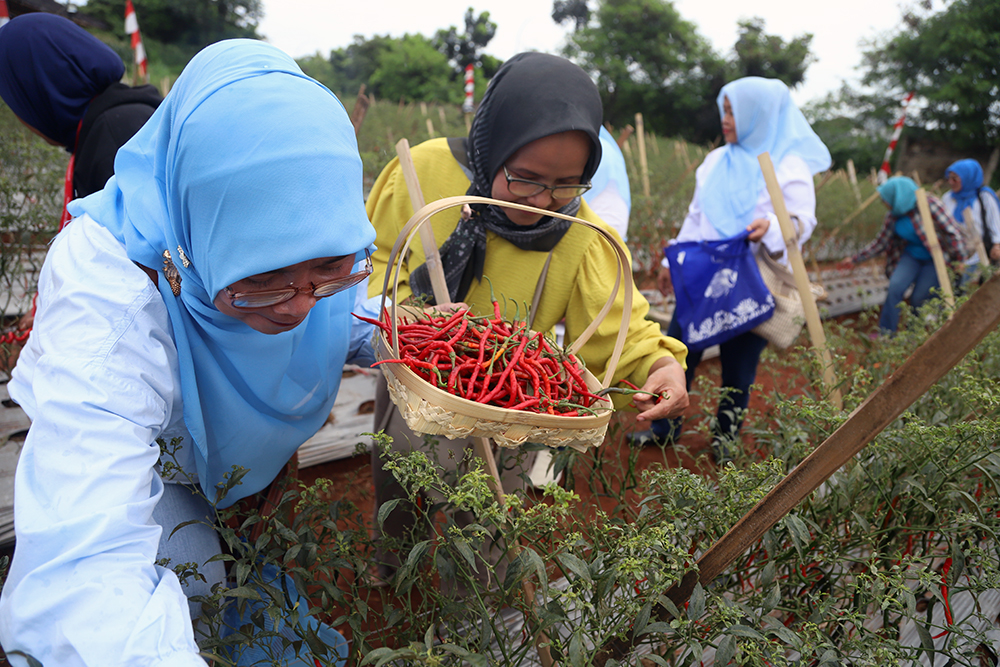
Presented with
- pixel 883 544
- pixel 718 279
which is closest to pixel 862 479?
pixel 883 544

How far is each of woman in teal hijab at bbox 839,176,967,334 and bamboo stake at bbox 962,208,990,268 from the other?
1.49 ft

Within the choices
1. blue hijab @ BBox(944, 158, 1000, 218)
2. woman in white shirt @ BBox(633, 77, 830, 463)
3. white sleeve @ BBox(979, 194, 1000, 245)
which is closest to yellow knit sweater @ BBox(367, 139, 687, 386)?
woman in white shirt @ BBox(633, 77, 830, 463)

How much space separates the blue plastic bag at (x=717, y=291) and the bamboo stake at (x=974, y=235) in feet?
12.6

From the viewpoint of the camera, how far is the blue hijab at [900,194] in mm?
5157

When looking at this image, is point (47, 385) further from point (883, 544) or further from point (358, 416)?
point (358, 416)

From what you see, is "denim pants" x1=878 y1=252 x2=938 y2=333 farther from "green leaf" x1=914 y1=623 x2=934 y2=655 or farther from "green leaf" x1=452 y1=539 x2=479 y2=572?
"green leaf" x1=452 y1=539 x2=479 y2=572

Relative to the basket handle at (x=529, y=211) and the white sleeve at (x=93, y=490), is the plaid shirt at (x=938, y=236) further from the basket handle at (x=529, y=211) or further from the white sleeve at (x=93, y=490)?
the white sleeve at (x=93, y=490)

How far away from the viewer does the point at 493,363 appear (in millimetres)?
1405

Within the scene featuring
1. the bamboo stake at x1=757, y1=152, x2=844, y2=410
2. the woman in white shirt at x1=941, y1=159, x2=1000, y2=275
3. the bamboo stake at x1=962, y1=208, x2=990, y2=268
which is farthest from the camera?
the woman in white shirt at x1=941, y1=159, x2=1000, y2=275

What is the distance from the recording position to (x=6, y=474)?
2.26 metres

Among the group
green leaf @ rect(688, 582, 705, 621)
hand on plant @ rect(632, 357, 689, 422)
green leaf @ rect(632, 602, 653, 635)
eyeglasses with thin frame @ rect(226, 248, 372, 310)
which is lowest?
green leaf @ rect(632, 602, 653, 635)

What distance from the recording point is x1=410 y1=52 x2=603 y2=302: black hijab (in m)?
1.59

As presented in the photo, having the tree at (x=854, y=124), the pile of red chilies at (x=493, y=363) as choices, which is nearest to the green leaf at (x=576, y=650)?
the pile of red chilies at (x=493, y=363)

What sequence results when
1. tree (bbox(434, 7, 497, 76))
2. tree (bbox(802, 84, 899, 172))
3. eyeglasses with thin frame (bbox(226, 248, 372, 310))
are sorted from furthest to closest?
tree (bbox(434, 7, 497, 76)) → tree (bbox(802, 84, 899, 172)) → eyeglasses with thin frame (bbox(226, 248, 372, 310))
